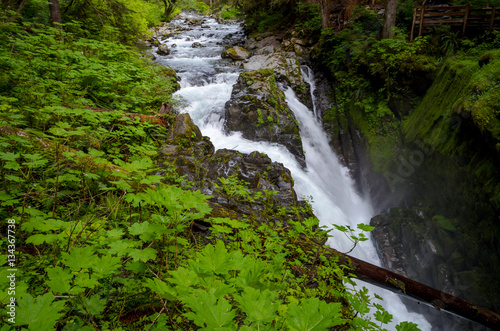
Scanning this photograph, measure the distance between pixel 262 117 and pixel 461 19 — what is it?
8.06 metres

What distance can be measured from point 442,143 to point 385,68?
13.3ft

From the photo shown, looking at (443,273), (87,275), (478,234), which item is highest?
(87,275)

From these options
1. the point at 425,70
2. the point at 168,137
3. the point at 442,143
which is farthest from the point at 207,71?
the point at 442,143

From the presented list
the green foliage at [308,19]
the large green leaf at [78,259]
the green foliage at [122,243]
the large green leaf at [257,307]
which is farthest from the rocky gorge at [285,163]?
the large green leaf at [257,307]

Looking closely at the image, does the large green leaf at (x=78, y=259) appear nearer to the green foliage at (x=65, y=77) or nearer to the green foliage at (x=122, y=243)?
the green foliage at (x=122, y=243)

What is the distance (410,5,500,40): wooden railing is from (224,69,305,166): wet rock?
579 centimetres

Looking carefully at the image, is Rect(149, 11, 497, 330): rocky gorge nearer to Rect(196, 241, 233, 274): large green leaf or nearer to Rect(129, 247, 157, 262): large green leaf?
Rect(129, 247, 157, 262): large green leaf

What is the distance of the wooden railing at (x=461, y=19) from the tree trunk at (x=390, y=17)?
0.73 metres

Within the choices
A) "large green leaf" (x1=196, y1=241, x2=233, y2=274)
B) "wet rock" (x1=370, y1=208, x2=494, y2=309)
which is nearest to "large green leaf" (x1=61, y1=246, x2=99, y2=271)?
"large green leaf" (x1=196, y1=241, x2=233, y2=274)

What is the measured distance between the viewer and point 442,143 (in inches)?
233

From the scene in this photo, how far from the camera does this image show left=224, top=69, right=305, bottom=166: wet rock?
826cm

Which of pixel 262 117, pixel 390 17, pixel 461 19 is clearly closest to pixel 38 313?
pixel 262 117

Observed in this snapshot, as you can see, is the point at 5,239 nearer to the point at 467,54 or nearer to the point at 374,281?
the point at 374,281

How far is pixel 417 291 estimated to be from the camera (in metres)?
3.19
